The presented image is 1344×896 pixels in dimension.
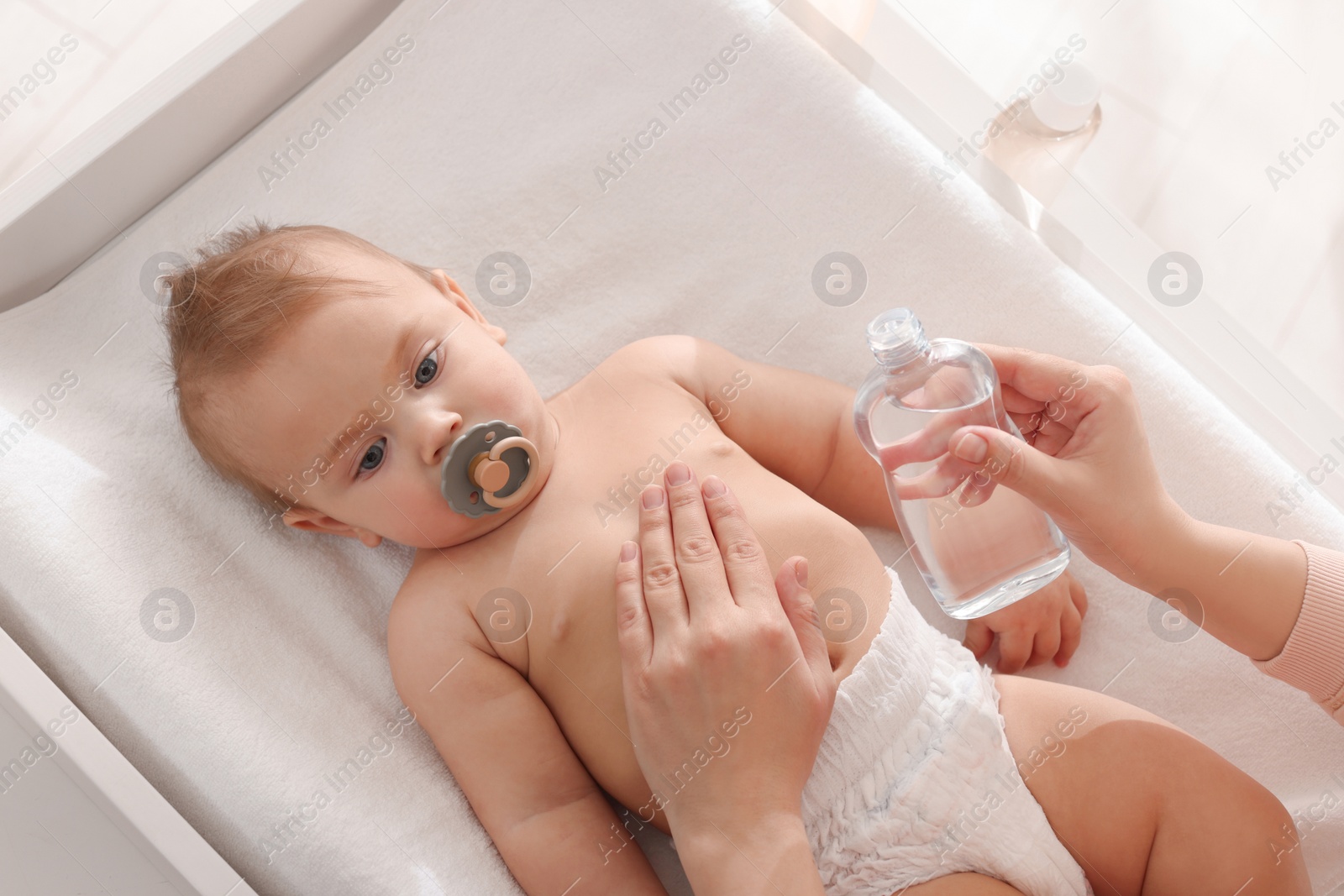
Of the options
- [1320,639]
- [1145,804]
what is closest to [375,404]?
[1145,804]

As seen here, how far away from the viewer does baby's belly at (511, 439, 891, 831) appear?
1152mm

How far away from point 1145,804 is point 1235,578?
0.27 metres

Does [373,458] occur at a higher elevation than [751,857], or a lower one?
higher

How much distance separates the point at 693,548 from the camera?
110cm

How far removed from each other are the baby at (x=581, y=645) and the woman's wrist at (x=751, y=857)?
6cm

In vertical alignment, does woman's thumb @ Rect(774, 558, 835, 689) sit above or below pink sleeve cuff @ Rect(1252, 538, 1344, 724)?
above

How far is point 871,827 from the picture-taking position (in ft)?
3.56

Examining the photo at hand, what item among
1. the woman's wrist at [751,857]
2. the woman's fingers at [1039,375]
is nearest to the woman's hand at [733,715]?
the woman's wrist at [751,857]

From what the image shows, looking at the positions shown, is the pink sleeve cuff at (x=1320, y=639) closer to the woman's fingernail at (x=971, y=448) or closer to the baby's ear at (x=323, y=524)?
the woman's fingernail at (x=971, y=448)

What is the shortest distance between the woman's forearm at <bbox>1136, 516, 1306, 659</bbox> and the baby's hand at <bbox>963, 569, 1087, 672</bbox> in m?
0.20

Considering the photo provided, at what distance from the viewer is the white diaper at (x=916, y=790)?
1.06 meters

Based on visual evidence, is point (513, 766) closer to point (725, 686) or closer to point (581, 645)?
point (581, 645)

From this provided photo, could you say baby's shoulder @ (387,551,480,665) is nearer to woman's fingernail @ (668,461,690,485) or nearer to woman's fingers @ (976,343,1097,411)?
woman's fingernail @ (668,461,690,485)

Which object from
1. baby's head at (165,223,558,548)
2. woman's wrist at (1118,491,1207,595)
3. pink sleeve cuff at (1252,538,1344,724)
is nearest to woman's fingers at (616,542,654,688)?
baby's head at (165,223,558,548)
